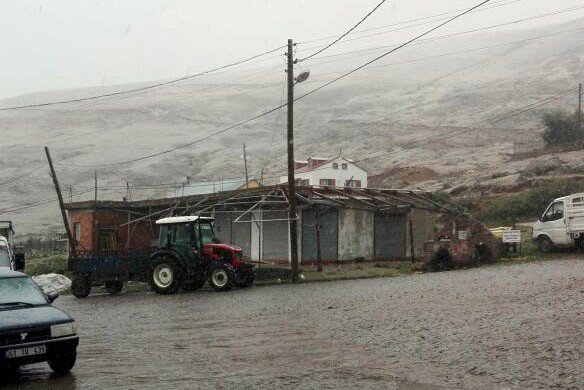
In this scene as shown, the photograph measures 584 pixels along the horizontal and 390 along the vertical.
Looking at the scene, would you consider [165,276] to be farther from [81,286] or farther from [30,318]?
[30,318]

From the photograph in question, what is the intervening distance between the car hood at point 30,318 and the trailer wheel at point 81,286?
15195 millimetres

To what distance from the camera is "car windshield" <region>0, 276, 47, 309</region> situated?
29.7 feet

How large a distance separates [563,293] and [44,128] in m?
133

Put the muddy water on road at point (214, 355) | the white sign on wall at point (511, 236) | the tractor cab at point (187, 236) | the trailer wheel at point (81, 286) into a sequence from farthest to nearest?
the white sign on wall at point (511, 236) < the trailer wheel at point (81, 286) < the tractor cab at point (187, 236) < the muddy water on road at point (214, 355)

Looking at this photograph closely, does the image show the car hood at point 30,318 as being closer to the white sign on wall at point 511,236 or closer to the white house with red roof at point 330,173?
the white sign on wall at point 511,236

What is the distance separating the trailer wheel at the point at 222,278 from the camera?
20.8 metres

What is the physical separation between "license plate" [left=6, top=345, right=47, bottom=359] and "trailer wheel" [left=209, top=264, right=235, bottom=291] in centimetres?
1253

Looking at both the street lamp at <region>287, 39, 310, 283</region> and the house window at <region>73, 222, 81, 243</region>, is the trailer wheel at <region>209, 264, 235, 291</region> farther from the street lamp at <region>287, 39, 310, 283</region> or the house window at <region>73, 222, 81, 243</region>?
the house window at <region>73, 222, 81, 243</region>

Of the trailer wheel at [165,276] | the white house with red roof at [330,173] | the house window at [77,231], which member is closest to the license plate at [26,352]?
the trailer wheel at [165,276]

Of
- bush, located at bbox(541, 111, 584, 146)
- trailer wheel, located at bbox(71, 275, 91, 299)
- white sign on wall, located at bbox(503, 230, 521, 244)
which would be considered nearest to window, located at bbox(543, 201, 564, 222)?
white sign on wall, located at bbox(503, 230, 521, 244)

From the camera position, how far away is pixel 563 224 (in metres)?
24.8

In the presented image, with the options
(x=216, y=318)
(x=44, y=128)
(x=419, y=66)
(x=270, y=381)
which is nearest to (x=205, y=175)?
(x=44, y=128)

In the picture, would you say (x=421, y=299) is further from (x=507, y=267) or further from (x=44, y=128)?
(x=44, y=128)

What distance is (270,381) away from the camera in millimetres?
7453
